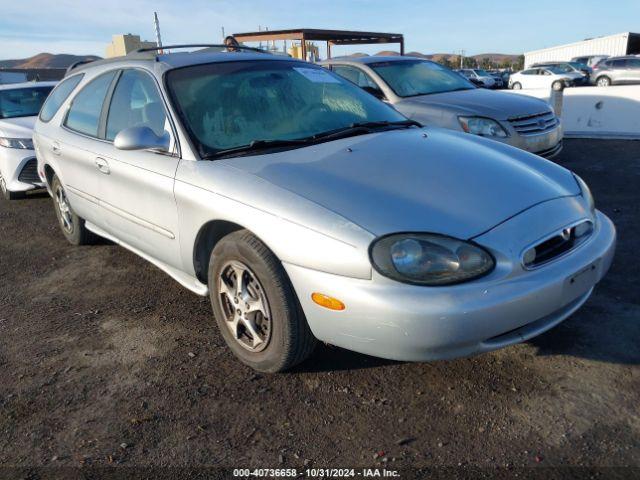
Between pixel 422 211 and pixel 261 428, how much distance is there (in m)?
1.19

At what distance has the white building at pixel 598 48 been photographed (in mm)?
42938

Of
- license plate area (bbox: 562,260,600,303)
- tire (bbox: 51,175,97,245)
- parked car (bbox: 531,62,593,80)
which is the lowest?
parked car (bbox: 531,62,593,80)

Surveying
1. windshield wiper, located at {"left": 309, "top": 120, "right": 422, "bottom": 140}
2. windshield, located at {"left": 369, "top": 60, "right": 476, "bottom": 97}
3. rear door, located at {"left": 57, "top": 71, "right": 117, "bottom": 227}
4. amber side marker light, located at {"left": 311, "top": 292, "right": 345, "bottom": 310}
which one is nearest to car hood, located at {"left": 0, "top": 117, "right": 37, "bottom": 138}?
rear door, located at {"left": 57, "top": 71, "right": 117, "bottom": 227}

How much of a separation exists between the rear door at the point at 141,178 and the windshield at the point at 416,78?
13.1ft

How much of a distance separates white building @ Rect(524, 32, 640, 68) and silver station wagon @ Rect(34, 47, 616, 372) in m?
45.4

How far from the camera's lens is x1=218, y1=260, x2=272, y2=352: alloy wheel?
8.86 feet

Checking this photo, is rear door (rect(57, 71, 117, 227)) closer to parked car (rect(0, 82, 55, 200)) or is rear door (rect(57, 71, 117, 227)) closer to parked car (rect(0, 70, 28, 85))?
parked car (rect(0, 82, 55, 200))

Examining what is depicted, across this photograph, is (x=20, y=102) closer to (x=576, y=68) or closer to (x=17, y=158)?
(x=17, y=158)

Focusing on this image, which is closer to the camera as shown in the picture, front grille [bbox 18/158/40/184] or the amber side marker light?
the amber side marker light

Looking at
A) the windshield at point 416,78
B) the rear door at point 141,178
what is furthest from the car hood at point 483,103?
the rear door at point 141,178

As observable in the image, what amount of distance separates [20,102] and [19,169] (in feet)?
5.68

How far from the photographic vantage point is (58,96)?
4.93 m

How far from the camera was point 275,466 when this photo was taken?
2201mm

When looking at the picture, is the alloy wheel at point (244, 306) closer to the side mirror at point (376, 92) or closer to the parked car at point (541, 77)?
the side mirror at point (376, 92)
